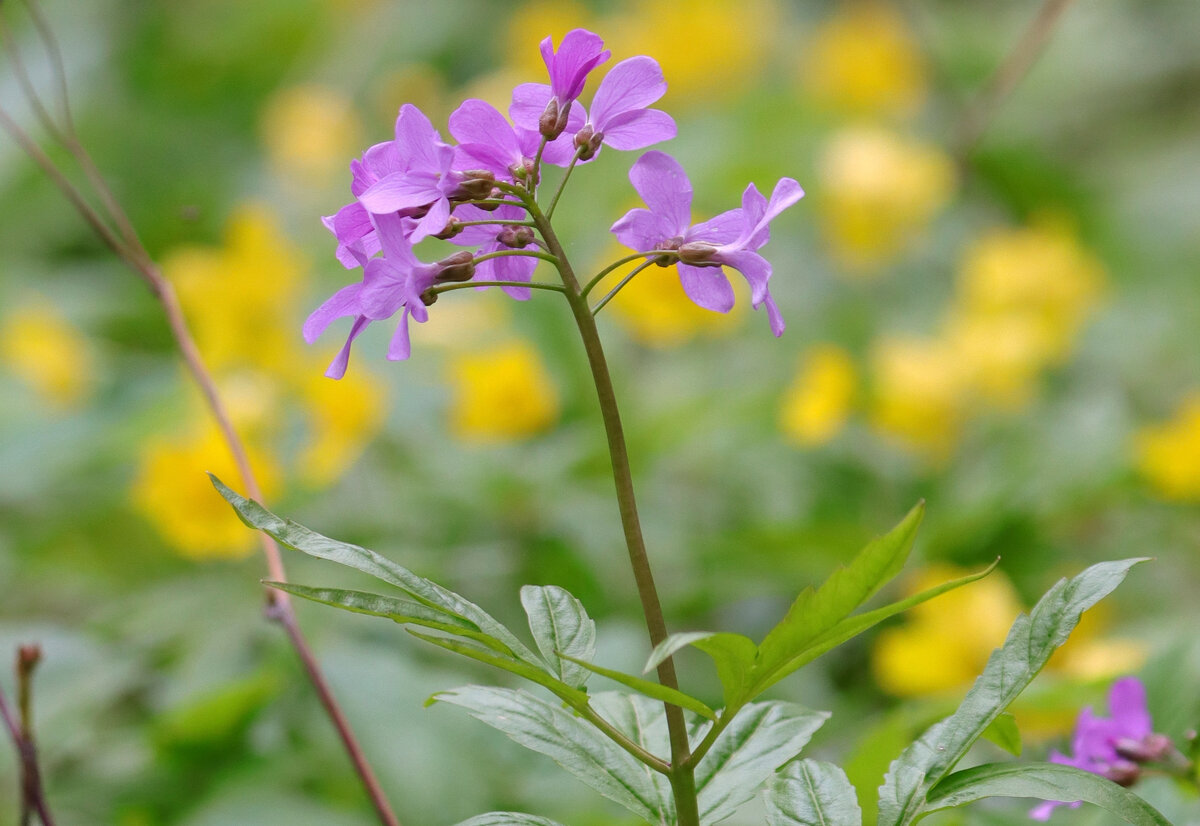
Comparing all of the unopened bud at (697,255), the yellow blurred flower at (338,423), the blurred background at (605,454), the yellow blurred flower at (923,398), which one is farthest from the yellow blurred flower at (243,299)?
the unopened bud at (697,255)

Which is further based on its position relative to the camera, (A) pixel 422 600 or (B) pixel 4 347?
(B) pixel 4 347

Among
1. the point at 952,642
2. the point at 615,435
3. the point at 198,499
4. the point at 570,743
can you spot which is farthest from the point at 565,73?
the point at 198,499

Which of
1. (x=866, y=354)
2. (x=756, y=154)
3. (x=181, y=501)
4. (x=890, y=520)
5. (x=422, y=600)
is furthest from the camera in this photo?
(x=756, y=154)

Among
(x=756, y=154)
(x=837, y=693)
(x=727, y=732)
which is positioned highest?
(x=756, y=154)

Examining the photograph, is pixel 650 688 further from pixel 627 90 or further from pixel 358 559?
pixel 627 90

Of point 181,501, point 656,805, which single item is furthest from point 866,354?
point 656,805

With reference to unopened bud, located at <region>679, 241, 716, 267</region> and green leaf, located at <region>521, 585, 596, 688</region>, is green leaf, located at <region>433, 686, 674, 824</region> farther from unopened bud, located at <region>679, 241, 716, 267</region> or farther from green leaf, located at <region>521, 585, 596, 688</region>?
unopened bud, located at <region>679, 241, 716, 267</region>

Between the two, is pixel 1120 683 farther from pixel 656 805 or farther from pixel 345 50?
pixel 345 50
